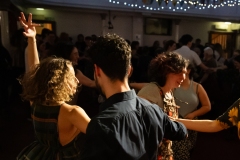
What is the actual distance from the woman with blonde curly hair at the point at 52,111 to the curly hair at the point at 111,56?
486mm

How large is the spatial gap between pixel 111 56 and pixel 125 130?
0.83 feet

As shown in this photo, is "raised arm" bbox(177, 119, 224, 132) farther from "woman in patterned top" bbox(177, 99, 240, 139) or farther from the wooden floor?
the wooden floor

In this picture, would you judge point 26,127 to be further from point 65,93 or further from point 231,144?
point 65,93

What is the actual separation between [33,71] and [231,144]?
130 inches

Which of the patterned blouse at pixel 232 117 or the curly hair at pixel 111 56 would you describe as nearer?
the curly hair at pixel 111 56

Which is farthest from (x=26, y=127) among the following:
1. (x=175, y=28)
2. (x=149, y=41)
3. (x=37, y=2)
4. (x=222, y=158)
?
(x=175, y=28)

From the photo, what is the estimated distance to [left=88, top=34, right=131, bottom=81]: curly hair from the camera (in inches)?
39.8

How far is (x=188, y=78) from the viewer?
258 cm

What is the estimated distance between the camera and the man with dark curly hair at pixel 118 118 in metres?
0.93

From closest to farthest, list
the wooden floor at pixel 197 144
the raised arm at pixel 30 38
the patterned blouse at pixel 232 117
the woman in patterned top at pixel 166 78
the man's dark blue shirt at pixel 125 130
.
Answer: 1. the man's dark blue shirt at pixel 125 130
2. the patterned blouse at pixel 232 117
3. the woman in patterned top at pixel 166 78
4. the raised arm at pixel 30 38
5. the wooden floor at pixel 197 144

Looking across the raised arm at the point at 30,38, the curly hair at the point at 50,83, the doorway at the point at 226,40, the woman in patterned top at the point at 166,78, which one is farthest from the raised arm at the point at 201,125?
the doorway at the point at 226,40

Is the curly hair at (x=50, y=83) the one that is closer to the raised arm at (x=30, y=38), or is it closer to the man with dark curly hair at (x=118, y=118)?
the raised arm at (x=30, y=38)

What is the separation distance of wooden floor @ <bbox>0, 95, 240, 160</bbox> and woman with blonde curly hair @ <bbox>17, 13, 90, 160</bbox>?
2.22 meters

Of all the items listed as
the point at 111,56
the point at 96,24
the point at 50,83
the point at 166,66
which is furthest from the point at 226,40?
the point at 111,56
